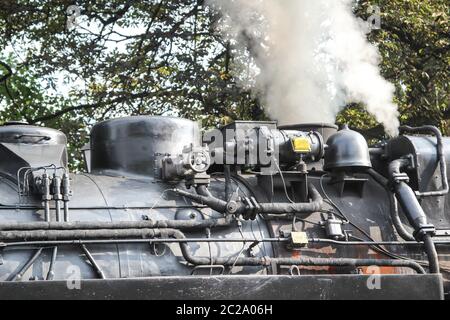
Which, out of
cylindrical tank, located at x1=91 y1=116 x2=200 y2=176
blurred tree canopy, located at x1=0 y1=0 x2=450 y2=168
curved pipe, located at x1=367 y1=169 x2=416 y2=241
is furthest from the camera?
blurred tree canopy, located at x1=0 y1=0 x2=450 y2=168

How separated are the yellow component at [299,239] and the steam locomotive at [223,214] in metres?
0.01

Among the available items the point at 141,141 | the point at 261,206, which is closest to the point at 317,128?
the point at 261,206

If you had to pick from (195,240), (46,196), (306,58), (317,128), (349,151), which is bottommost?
(195,240)

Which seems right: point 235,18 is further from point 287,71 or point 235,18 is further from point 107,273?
point 107,273

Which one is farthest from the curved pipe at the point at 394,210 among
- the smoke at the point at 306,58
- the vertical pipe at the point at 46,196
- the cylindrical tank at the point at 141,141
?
the vertical pipe at the point at 46,196

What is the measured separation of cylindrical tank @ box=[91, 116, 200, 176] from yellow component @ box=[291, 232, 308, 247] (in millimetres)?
1197

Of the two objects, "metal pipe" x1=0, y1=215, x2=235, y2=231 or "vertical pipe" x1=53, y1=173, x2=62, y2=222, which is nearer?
"metal pipe" x1=0, y1=215, x2=235, y2=231

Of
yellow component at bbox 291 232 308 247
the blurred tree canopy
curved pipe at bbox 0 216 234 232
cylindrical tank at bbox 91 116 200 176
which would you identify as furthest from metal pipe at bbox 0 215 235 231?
the blurred tree canopy

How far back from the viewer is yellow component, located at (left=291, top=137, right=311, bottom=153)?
242 inches

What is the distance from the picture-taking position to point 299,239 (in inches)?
226

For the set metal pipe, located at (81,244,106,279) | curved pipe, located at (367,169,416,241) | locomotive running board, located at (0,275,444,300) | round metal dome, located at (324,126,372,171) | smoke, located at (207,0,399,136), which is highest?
smoke, located at (207,0,399,136)

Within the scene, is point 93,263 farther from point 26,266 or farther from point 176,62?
point 176,62

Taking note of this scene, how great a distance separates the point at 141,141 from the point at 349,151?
64.2 inches

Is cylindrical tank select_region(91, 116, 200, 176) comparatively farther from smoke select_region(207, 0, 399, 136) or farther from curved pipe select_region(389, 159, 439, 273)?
smoke select_region(207, 0, 399, 136)
